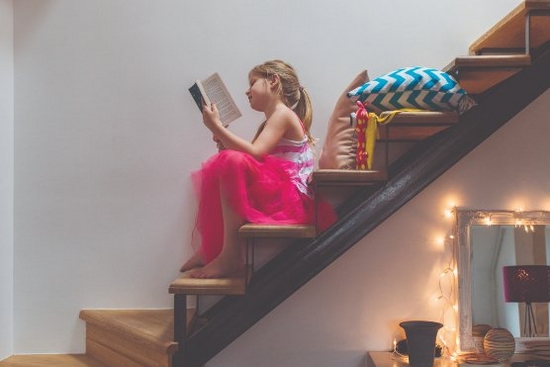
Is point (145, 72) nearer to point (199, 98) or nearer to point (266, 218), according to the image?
point (199, 98)

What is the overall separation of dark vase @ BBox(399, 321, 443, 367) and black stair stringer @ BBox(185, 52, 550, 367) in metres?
0.45

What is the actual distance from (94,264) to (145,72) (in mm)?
955

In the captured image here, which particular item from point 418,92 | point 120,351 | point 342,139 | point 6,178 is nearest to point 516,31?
point 418,92

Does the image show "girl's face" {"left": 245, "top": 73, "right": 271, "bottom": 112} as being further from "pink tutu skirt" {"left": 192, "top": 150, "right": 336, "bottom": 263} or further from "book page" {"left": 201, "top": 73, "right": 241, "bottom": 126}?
"pink tutu skirt" {"left": 192, "top": 150, "right": 336, "bottom": 263}

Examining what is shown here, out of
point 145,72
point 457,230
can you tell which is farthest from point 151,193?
point 457,230

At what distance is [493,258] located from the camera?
9.35ft

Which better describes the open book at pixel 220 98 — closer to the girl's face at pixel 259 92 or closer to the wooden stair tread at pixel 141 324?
the girl's face at pixel 259 92

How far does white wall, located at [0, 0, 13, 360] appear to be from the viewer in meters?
2.88

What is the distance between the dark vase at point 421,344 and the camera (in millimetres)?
2568

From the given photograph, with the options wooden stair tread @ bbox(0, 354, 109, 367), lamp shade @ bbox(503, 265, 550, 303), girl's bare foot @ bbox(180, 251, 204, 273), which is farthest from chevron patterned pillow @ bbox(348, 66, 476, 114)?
wooden stair tread @ bbox(0, 354, 109, 367)

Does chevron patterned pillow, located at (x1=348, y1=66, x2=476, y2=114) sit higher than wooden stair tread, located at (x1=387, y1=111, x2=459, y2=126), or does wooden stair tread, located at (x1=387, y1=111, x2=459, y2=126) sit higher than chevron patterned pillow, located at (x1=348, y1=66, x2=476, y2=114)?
chevron patterned pillow, located at (x1=348, y1=66, x2=476, y2=114)

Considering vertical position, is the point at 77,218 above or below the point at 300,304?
above

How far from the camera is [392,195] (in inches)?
103

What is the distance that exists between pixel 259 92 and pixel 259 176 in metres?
0.43
